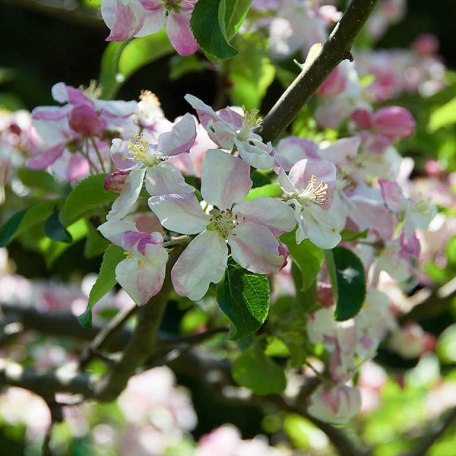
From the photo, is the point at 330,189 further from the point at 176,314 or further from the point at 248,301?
the point at 176,314

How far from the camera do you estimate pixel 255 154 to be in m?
0.76

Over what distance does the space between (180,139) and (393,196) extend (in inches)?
10.8

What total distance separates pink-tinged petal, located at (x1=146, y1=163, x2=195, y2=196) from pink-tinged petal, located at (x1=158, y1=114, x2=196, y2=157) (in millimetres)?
32

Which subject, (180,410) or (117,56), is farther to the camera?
(180,410)

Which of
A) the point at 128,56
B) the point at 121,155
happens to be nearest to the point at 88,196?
the point at 121,155

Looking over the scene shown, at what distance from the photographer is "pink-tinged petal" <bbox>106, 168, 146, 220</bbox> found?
771mm

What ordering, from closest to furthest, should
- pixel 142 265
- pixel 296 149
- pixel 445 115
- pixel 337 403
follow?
pixel 142 265
pixel 296 149
pixel 337 403
pixel 445 115

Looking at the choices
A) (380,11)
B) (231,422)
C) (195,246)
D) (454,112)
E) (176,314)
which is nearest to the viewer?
(195,246)

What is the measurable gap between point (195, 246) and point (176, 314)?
72.6 inches

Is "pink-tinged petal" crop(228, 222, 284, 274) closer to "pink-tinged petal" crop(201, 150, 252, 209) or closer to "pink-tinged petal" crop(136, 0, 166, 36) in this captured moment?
"pink-tinged petal" crop(201, 150, 252, 209)

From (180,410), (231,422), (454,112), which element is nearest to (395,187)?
(454,112)

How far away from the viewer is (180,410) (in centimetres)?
241

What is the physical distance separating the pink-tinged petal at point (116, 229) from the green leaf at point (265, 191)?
0.10 m

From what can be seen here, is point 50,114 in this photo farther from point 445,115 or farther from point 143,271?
point 445,115
